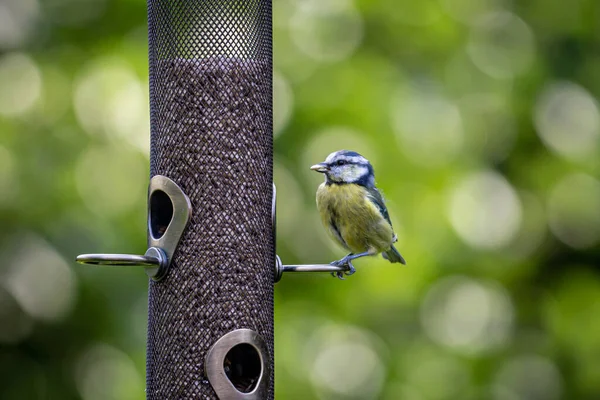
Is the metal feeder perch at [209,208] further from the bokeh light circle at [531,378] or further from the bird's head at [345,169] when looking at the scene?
the bokeh light circle at [531,378]

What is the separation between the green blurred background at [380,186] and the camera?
890 cm

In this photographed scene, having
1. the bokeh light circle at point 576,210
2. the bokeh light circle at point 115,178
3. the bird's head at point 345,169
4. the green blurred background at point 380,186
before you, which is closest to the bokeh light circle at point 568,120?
the green blurred background at point 380,186

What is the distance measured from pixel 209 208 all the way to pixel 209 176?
16 cm

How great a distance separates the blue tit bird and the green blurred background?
2.25 meters

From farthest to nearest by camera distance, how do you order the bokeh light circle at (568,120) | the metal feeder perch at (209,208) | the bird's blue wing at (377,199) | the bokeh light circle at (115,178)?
the bokeh light circle at (568,120) → the bokeh light circle at (115,178) → the bird's blue wing at (377,199) → the metal feeder perch at (209,208)

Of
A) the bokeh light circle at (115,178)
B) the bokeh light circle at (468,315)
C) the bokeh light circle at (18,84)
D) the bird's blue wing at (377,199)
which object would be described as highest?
the bokeh light circle at (18,84)

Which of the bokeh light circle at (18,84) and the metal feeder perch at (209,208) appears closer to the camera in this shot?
the metal feeder perch at (209,208)

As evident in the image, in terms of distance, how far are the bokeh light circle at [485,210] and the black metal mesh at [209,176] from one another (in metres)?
5.08

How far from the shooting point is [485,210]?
10102mm

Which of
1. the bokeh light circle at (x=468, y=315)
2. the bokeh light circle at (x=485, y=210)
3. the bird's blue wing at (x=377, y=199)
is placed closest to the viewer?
the bird's blue wing at (x=377, y=199)

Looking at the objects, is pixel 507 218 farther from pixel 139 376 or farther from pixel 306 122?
pixel 139 376

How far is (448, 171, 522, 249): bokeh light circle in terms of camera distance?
32.3 ft

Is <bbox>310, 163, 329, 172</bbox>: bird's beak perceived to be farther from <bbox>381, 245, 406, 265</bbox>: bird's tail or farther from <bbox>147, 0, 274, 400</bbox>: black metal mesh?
<bbox>147, 0, 274, 400</bbox>: black metal mesh

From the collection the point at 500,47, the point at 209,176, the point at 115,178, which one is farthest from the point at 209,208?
the point at 500,47
